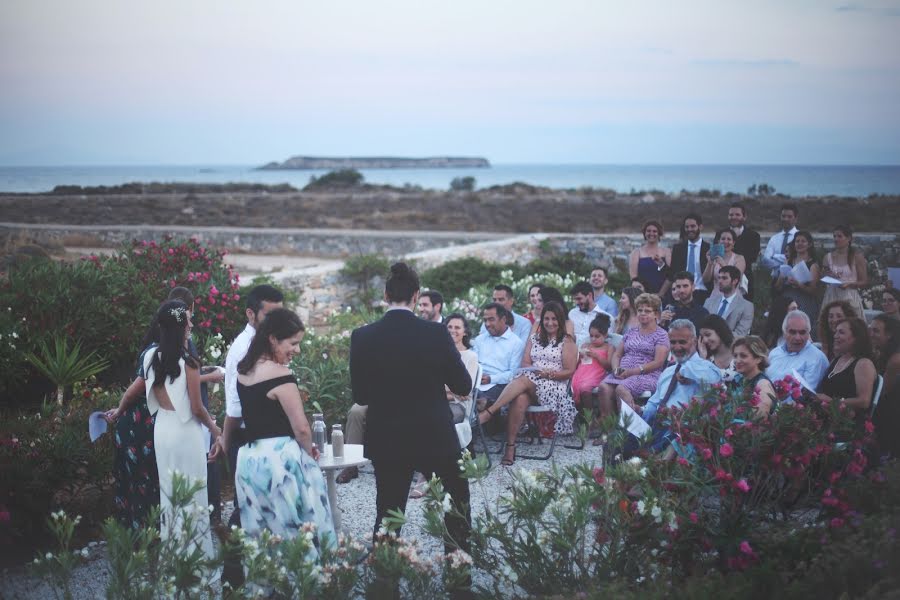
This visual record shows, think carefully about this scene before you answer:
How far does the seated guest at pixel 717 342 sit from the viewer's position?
20.3 feet

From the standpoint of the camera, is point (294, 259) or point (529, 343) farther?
point (294, 259)

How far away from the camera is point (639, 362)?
22.8ft

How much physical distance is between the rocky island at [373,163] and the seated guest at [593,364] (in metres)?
168

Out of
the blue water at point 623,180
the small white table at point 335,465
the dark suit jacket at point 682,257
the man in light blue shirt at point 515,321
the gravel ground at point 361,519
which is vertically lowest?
the gravel ground at point 361,519

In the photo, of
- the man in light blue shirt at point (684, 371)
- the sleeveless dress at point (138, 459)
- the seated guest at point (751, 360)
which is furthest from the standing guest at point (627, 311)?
the sleeveless dress at point (138, 459)

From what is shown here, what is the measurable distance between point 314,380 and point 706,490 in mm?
4005

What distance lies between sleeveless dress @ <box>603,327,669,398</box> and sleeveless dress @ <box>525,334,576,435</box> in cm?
40

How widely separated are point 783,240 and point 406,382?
22.0ft

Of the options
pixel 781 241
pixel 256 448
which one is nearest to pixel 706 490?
pixel 256 448

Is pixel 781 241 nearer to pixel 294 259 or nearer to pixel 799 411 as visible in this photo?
pixel 799 411

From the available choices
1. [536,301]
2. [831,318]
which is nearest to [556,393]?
[536,301]

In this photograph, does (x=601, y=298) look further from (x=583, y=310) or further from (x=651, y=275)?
(x=651, y=275)

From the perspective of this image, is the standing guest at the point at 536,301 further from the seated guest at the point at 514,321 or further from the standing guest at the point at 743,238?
the standing guest at the point at 743,238

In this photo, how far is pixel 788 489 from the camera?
455cm
